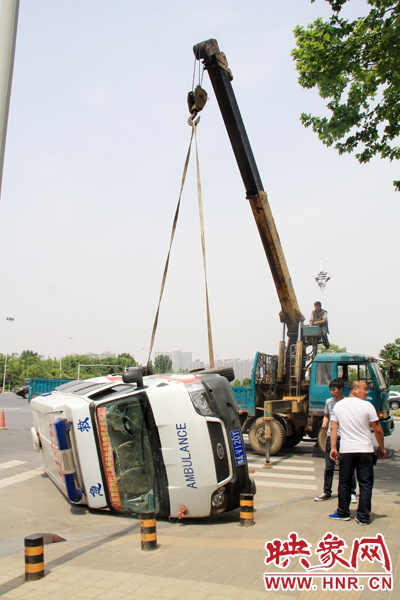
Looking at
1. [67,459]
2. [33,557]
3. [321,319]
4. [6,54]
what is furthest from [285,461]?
[6,54]

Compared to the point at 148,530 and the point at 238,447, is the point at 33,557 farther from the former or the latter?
the point at 238,447

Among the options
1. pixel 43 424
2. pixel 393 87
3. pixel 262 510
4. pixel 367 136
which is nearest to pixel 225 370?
pixel 262 510

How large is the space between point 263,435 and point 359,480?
671cm

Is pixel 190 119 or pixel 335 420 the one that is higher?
pixel 190 119

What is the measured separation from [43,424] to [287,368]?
7.28 metres

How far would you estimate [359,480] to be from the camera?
532cm

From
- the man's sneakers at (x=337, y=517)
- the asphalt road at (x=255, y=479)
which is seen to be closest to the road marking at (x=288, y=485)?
the asphalt road at (x=255, y=479)

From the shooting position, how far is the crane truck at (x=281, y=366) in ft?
34.3

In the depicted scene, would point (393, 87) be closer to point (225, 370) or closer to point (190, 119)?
point (190, 119)

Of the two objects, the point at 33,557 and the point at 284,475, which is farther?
the point at 284,475

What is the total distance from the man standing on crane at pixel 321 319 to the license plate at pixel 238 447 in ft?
23.4

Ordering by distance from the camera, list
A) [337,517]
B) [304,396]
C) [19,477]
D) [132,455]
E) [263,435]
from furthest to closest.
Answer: [304,396]
[263,435]
[19,477]
[132,455]
[337,517]

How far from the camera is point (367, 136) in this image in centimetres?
947

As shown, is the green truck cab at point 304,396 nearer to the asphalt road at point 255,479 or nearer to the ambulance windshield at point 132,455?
the asphalt road at point 255,479
